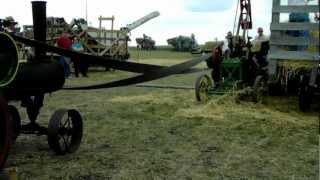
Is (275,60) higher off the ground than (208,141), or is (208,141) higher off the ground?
(275,60)

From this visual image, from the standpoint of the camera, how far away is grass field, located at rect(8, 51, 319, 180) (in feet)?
17.4

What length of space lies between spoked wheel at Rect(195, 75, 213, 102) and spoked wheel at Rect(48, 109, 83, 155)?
4.62 m

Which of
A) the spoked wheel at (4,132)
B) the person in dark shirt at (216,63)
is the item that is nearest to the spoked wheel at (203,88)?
the person in dark shirt at (216,63)

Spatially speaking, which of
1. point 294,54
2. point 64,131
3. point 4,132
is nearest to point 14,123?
point 64,131

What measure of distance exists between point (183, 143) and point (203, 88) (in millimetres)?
4130

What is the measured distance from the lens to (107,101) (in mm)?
10555

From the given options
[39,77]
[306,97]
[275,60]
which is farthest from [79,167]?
[275,60]

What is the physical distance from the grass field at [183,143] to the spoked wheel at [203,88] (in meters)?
0.22

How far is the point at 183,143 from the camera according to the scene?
661 cm

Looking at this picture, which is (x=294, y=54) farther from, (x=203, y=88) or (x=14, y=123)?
(x=14, y=123)

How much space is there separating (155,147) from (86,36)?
1533cm

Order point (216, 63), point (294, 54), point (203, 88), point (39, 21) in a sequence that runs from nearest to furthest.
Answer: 1. point (39, 21)
2. point (294, 54)
3. point (203, 88)
4. point (216, 63)

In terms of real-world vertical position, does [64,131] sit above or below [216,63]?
below

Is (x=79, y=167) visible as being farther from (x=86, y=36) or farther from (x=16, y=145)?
(x=86, y=36)
